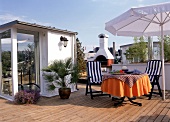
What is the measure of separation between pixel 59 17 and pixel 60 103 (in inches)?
265

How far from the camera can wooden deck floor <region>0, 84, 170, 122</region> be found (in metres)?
3.57

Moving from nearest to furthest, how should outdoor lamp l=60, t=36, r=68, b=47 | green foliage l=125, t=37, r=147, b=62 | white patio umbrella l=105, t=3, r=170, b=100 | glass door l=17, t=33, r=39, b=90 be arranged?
white patio umbrella l=105, t=3, r=170, b=100 < glass door l=17, t=33, r=39, b=90 < outdoor lamp l=60, t=36, r=68, b=47 < green foliage l=125, t=37, r=147, b=62

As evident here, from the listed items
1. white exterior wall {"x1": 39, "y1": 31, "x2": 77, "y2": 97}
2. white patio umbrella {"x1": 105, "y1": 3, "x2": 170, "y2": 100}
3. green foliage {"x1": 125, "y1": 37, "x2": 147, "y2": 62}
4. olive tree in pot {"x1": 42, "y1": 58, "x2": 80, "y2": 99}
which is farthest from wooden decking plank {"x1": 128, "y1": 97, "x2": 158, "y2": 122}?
green foliage {"x1": 125, "y1": 37, "x2": 147, "y2": 62}

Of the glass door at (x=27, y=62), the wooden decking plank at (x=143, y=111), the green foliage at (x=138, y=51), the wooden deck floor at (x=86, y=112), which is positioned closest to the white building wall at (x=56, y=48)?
the glass door at (x=27, y=62)

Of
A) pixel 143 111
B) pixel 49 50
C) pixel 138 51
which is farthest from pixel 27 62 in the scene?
pixel 138 51

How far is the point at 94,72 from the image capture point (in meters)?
5.89

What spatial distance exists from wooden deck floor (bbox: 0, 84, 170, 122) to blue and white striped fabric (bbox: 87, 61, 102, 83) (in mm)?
773

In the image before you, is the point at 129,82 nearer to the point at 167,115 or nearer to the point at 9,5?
the point at 167,115

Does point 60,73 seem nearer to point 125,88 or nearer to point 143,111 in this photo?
point 125,88

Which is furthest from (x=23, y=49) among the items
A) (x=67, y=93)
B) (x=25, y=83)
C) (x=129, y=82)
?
(x=129, y=82)

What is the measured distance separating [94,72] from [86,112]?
2.03 metres

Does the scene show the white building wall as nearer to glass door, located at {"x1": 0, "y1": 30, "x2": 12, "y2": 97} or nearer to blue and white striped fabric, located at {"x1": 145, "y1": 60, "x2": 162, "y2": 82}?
glass door, located at {"x1": 0, "y1": 30, "x2": 12, "y2": 97}

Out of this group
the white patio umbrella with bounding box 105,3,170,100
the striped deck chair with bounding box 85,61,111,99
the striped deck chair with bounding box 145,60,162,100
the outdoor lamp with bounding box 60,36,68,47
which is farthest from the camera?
the outdoor lamp with bounding box 60,36,68,47

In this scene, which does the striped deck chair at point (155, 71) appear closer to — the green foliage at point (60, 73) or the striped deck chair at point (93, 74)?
the striped deck chair at point (93, 74)
